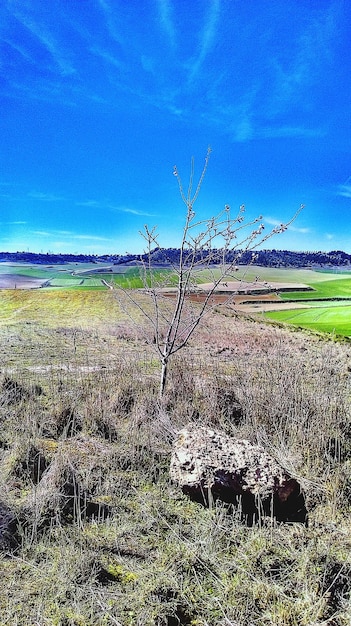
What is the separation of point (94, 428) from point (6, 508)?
179cm

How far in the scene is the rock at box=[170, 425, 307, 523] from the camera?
3.54m

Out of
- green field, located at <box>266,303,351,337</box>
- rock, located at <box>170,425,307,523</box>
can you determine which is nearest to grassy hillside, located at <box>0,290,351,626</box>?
rock, located at <box>170,425,307,523</box>

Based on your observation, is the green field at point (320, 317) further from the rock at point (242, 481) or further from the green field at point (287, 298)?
the rock at point (242, 481)

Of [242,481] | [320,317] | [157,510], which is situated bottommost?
[157,510]

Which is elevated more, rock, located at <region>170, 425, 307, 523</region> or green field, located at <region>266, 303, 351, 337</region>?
green field, located at <region>266, 303, 351, 337</region>

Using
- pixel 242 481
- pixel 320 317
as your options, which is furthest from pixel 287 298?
pixel 242 481

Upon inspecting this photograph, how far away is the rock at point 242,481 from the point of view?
139 inches

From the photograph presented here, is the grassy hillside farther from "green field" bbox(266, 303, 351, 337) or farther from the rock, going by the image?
"green field" bbox(266, 303, 351, 337)

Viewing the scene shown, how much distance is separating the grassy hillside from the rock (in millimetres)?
140

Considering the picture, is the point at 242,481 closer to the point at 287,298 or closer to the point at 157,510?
Result: the point at 157,510

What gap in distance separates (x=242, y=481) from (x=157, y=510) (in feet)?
2.68

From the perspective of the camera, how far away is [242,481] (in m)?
3.61

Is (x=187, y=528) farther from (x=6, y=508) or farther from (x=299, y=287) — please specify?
(x=299, y=287)

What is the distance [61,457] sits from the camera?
151 inches
